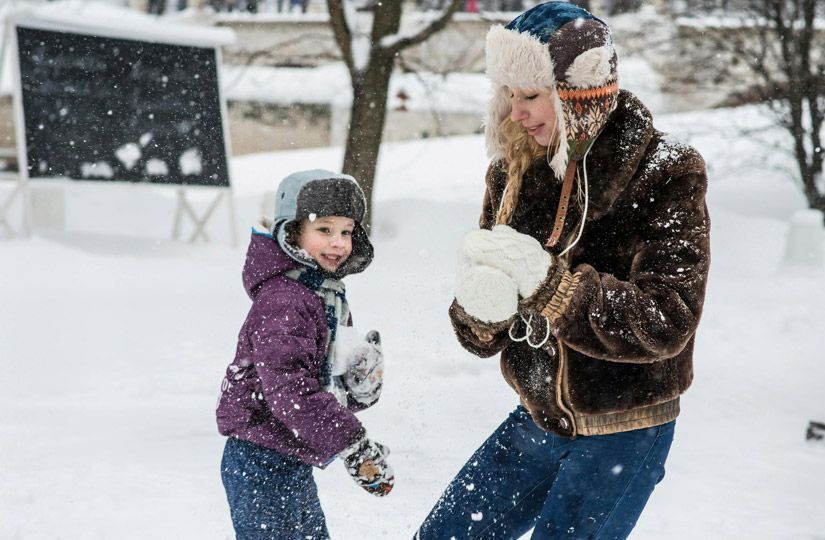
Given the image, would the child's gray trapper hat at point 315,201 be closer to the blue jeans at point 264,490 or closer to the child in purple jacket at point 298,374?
the child in purple jacket at point 298,374

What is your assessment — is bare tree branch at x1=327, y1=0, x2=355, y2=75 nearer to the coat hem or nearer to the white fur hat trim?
the white fur hat trim

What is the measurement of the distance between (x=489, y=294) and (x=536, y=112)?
0.52 metres

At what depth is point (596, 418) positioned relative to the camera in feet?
7.44

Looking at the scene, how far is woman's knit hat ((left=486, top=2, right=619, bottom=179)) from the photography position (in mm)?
2225

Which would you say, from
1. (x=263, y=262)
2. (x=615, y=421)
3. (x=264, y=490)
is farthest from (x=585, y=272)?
(x=264, y=490)

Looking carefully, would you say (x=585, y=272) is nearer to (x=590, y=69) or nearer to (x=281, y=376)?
(x=590, y=69)

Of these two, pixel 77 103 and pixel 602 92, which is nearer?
pixel 602 92

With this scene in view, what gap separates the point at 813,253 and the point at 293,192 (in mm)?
8712

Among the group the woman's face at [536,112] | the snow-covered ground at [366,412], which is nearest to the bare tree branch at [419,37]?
the snow-covered ground at [366,412]

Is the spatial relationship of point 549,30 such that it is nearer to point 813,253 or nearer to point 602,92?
point 602,92

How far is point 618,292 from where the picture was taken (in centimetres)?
208

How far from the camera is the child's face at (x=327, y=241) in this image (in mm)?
2814

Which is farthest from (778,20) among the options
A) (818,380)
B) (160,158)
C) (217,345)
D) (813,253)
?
(217,345)

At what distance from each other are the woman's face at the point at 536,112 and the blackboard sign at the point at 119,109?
7.85 m
